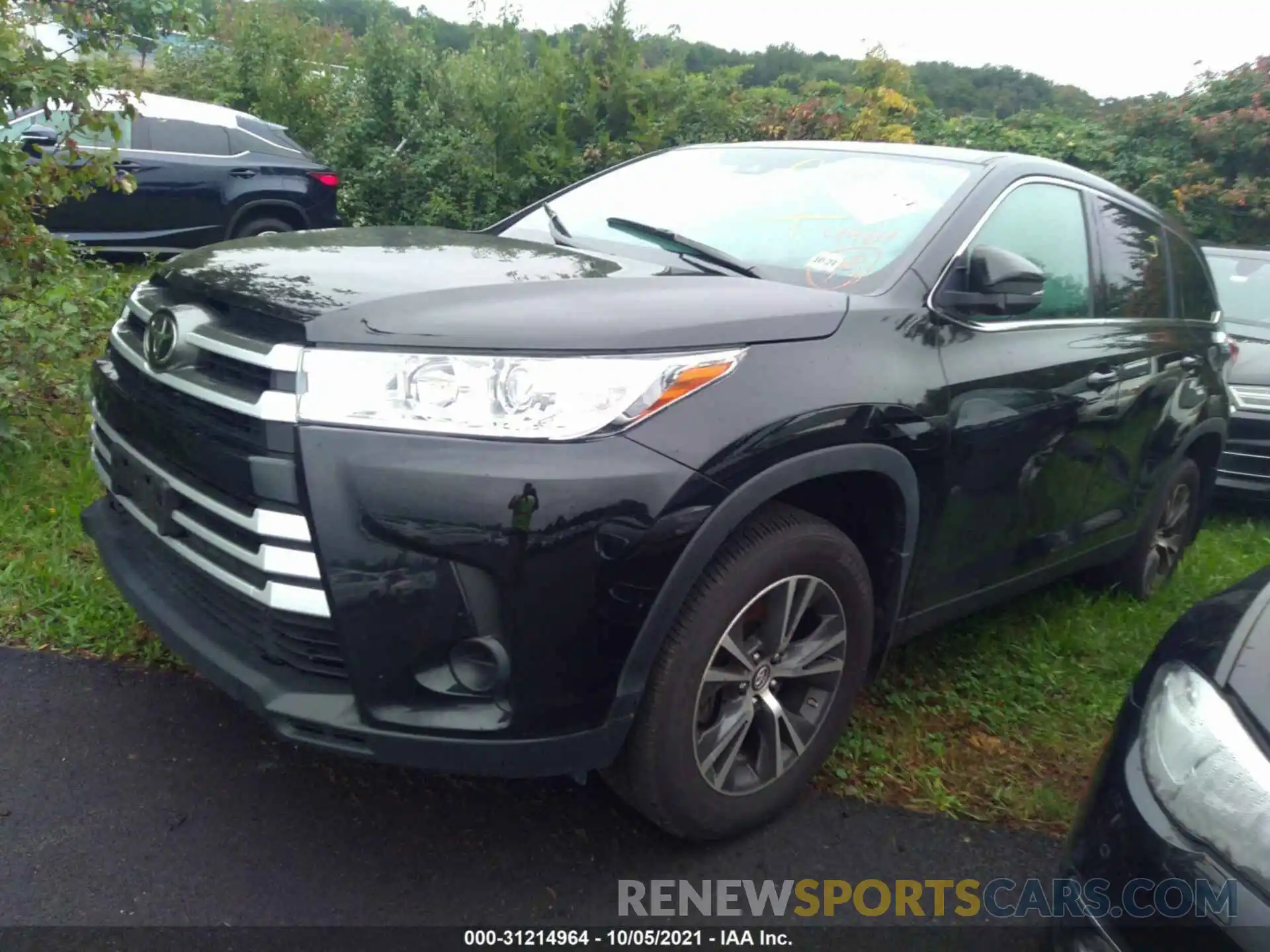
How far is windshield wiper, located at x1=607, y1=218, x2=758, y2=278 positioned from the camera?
292cm

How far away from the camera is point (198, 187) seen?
881 centimetres

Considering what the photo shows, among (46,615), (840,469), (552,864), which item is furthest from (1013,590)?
(46,615)

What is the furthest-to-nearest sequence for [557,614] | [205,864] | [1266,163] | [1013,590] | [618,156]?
1. [1266,163]
2. [618,156]
3. [1013,590]
4. [205,864]
5. [557,614]

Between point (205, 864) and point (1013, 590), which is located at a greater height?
point (1013, 590)

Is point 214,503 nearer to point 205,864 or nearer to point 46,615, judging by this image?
point 205,864

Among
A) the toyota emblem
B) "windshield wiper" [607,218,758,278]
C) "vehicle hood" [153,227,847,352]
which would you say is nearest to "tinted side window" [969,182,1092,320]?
"windshield wiper" [607,218,758,278]

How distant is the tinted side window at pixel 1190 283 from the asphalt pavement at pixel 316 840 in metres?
2.36

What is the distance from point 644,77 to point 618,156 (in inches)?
30.4

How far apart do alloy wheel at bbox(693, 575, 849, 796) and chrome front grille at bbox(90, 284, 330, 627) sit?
3.03ft

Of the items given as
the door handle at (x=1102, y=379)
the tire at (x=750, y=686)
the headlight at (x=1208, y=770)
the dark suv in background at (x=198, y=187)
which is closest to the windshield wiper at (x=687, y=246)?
the tire at (x=750, y=686)

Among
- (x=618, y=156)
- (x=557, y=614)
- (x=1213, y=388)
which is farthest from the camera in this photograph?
(x=618, y=156)

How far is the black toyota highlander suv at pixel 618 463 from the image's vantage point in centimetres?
202

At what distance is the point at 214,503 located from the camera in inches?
87.6

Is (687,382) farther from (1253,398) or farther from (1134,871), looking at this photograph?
(1253,398)
